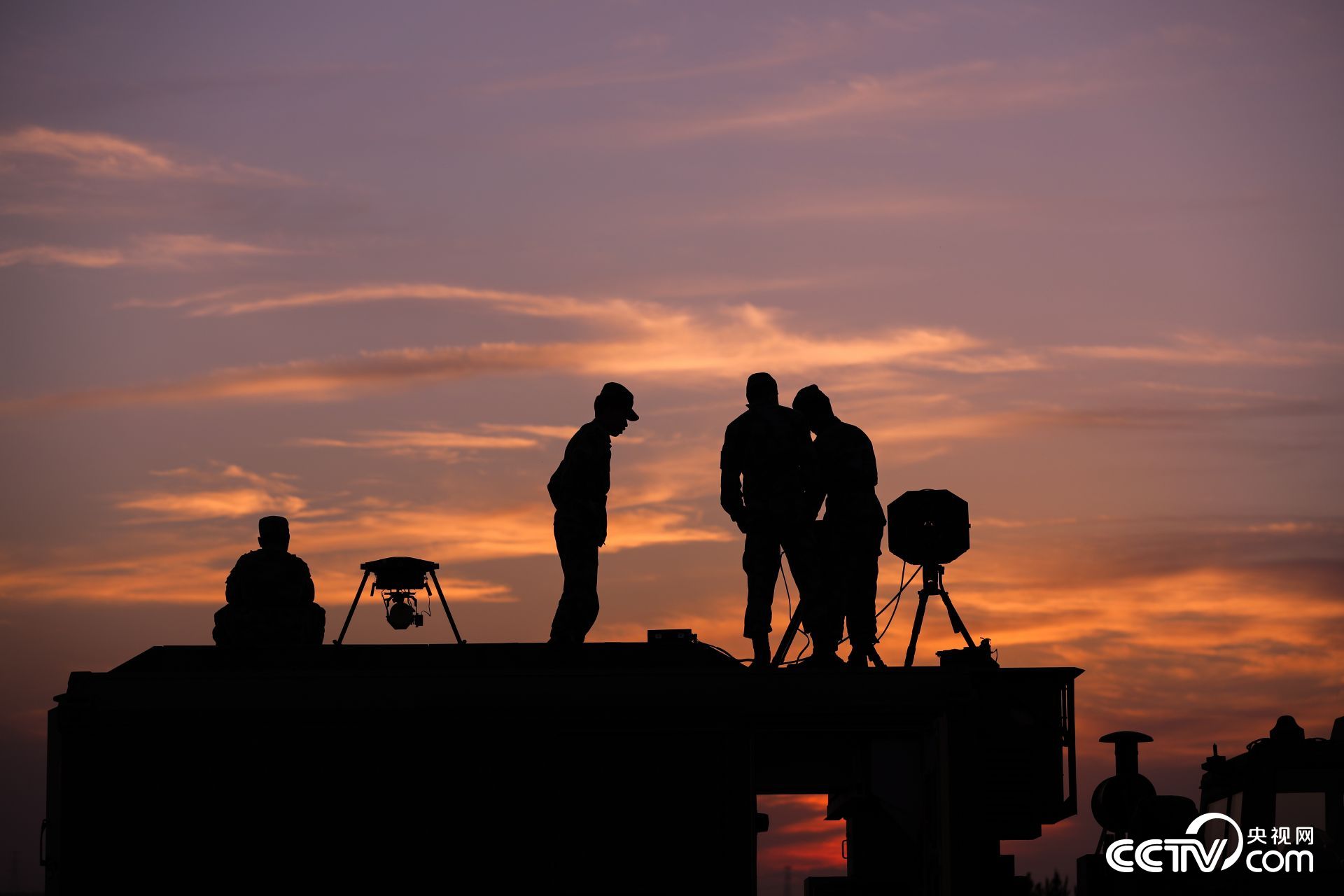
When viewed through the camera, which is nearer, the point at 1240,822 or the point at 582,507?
the point at 582,507

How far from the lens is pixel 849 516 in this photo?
1484 centimetres

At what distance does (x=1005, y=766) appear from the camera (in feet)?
42.3

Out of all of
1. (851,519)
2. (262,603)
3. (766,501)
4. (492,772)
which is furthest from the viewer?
(262,603)

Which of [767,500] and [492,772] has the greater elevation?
[767,500]

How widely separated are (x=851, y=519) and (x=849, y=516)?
0.12ft

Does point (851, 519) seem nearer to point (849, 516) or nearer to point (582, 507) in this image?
point (849, 516)

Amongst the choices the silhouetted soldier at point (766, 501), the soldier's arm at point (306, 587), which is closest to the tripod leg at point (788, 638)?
the silhouetted soldier at point (766, 501)

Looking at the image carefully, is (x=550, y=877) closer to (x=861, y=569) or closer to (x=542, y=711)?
(x=542, y=711)

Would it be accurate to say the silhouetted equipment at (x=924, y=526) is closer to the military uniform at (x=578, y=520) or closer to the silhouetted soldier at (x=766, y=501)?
the silhouetted soldier at (x=766, y=501)

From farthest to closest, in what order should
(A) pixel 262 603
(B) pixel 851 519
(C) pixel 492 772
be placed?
(A) pixel 262 603 → (B) pixel 851 519 → (C) pixel 492 772

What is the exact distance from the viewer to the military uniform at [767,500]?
563 inches

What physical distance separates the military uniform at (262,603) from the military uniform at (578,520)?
8.56 feet

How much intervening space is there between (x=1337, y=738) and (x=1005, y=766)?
25.3 ft

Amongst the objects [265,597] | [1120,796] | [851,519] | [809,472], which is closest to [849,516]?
[851,519]
